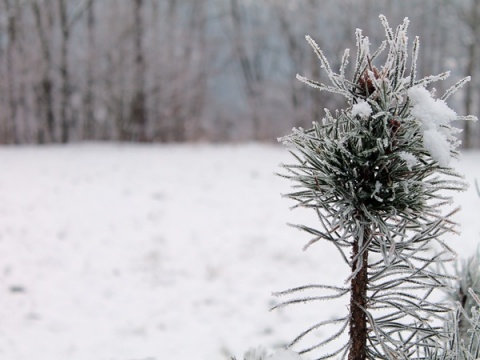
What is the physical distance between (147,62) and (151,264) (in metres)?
13.1

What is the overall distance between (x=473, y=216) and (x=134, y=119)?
13550mm

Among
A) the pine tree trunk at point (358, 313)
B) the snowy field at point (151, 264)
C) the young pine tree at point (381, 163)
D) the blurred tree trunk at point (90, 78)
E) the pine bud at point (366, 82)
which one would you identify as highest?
the blurred tree trunk at point (90, 78)

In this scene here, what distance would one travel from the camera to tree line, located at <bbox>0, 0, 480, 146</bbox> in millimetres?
16047

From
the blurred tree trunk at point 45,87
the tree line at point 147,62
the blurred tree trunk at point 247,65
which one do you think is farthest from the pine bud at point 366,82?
the blurred tree trunk at point 247,65

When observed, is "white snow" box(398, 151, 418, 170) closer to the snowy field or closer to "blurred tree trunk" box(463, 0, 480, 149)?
the snowy field

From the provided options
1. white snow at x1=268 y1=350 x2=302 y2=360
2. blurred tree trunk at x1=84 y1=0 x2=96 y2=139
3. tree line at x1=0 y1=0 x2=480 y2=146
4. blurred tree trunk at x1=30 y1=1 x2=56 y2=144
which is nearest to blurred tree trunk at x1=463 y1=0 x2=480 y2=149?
tree line at x1=0 y1=0 x2=480 y2=146

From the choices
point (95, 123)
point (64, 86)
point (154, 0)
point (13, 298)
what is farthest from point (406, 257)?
point (154, 0)

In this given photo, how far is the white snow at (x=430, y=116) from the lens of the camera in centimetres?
85

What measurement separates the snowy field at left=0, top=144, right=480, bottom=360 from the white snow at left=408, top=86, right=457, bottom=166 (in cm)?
115

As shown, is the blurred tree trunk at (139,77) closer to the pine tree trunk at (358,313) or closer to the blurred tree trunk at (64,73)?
the blurred tree trunk at (64,73)

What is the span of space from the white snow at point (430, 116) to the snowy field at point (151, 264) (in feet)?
3.78

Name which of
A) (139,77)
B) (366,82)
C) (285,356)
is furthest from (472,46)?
(285,356)

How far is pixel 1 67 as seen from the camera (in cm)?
→ 1567

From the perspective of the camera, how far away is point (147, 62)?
56.4ft
